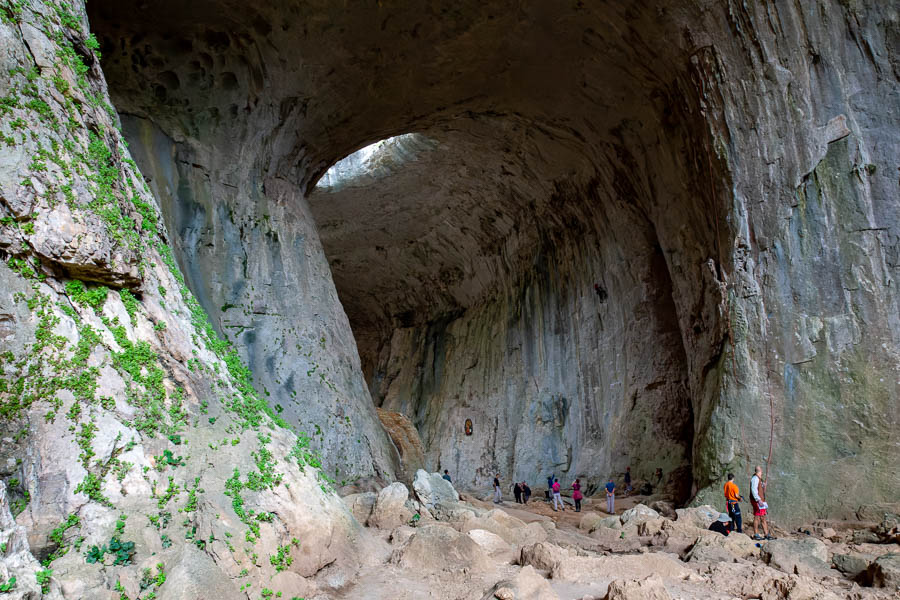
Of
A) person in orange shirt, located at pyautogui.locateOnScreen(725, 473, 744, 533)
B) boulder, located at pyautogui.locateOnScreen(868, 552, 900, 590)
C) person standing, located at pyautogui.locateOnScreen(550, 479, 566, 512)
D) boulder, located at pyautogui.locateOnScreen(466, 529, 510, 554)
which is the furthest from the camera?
person standing, located at pyautogui.locateOnScreen(550, 479, 566, 512)

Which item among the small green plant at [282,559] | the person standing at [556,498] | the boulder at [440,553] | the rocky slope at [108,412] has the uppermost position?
the rocky slope at [108,412]

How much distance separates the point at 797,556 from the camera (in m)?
6.79

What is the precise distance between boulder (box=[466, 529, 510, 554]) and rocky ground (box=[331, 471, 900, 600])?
0.02m

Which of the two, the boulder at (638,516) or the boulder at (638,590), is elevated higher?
the boulder at (638,590)

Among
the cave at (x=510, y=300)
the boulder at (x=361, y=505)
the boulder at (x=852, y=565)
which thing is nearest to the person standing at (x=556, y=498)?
the cave at (x=510, y=300)

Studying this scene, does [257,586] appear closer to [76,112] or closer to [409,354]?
[76,112]

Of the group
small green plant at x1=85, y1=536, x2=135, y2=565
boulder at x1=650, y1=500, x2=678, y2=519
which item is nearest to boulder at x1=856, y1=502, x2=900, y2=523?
boulder at x1=650, y1=500, x2=678, y2=519

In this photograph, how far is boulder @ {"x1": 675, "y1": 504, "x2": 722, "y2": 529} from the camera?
9047 millimetres

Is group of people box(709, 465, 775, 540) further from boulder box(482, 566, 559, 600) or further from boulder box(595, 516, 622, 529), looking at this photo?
boulder box(482, 566, 559, 600)

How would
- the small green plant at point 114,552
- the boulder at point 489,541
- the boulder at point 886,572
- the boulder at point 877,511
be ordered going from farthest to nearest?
the boulder at point 877,511 < the boulder at point 489,541 < the boulder at point 886,572 < the small green plant at point 114,552

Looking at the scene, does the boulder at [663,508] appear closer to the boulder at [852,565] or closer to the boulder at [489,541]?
the boulder at [852,565]

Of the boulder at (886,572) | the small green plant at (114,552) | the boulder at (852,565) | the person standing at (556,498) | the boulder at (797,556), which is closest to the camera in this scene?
the small green plant at (114,552)

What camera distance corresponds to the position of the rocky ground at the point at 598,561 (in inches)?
228

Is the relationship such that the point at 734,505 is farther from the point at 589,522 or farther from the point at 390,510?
the point at 390,510
